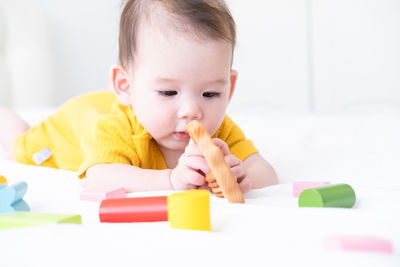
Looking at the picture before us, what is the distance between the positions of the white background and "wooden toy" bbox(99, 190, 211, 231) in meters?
2.08

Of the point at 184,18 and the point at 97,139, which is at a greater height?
the point at 184,18

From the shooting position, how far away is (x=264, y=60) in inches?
111

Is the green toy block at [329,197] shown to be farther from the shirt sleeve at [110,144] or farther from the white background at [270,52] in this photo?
the white background at [270,52]

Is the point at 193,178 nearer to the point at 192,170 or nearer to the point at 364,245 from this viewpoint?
the point at 192,170

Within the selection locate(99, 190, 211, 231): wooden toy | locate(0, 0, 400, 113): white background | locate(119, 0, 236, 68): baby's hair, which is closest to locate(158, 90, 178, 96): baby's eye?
locate(119, 0, 236, 68): baby's hair

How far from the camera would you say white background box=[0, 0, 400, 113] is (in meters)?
2.55

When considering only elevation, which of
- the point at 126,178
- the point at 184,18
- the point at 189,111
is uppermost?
the point at 184,18

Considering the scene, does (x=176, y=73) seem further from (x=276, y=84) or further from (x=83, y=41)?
(x=83, y=41)

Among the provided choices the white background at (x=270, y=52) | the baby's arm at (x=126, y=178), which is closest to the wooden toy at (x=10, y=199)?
the baby's arm at (x=126, y=178)

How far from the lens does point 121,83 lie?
3.44 feet

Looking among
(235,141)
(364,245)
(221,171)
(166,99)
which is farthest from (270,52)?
(364,245)

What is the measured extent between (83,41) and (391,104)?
1.85 m

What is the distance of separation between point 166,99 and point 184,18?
16 cm

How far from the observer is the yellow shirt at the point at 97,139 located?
1006mm
